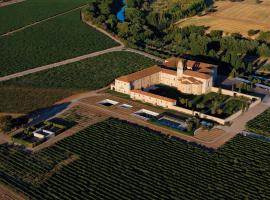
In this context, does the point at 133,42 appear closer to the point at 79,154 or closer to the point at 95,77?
the point at 95,77

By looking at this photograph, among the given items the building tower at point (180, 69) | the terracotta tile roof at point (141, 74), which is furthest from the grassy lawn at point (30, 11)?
the building tower at point (180, 69)

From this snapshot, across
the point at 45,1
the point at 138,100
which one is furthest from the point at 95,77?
the point at 45,1

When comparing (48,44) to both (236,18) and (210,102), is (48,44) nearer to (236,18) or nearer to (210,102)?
(210,102)

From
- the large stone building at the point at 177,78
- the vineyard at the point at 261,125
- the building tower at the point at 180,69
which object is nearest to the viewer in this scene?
the vineyard at the point at 261,125

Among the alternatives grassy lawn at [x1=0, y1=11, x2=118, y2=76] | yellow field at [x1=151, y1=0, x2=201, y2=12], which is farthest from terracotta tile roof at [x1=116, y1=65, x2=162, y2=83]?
yellow field at [x1=151, y1=0, x2=201, y2=12]

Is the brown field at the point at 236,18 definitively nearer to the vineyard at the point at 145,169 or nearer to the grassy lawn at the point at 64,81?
the grassy lawn at the point at 64,81

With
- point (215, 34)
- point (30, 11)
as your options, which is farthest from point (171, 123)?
point (30, 11)
